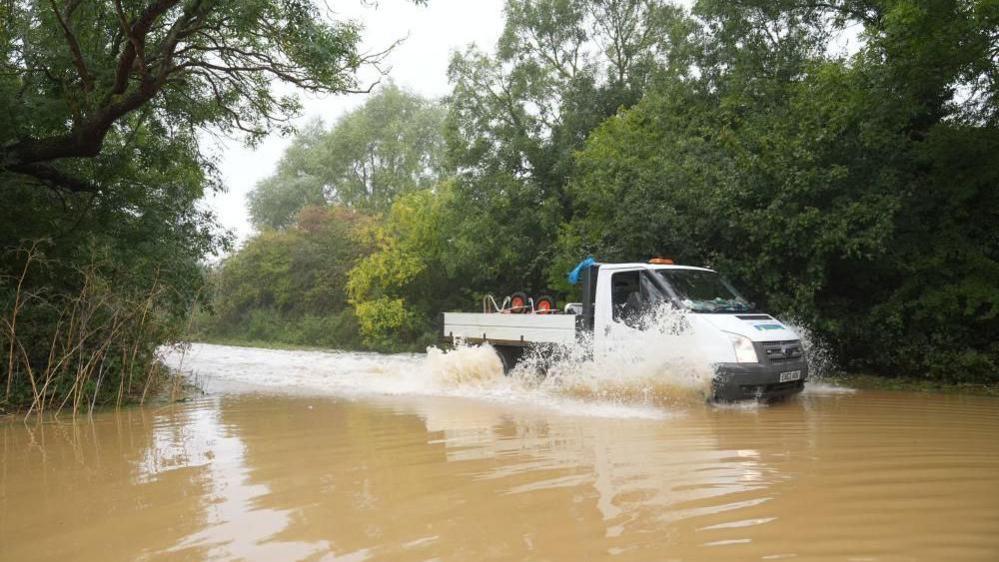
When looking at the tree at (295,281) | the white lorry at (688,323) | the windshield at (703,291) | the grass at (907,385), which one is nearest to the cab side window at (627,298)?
the white lorry at (688,323)

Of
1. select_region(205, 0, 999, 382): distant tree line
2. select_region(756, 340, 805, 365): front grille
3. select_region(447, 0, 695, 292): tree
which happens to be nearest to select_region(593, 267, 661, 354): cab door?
select_region(756, 340, 805, 365): front grille

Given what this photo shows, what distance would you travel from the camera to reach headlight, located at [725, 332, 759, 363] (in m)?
8.33

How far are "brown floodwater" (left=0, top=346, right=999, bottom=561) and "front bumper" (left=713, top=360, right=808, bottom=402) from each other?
20 centimetres

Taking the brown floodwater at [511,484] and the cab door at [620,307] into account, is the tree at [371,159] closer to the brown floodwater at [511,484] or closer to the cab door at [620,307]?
the cab door at [620,307]

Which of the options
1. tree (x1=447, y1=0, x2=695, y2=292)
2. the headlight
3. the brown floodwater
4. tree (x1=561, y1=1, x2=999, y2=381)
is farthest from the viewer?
tree (x1=447, y1=0, x2=695, y2=292)

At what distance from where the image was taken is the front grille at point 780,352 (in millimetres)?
8383

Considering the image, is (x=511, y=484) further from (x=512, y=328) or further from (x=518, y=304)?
(x=518, y=304)

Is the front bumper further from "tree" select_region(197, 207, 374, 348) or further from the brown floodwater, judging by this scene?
"tree" select_region(197, 207, 374, 348)

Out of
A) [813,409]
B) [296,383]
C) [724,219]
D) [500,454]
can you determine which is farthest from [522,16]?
[500,454]

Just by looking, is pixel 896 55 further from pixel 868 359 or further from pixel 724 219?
pixel 868 359

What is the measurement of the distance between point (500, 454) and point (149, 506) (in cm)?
255

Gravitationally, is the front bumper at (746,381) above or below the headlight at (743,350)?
below

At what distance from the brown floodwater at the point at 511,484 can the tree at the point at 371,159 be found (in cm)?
3522

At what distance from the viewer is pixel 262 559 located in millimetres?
3320
